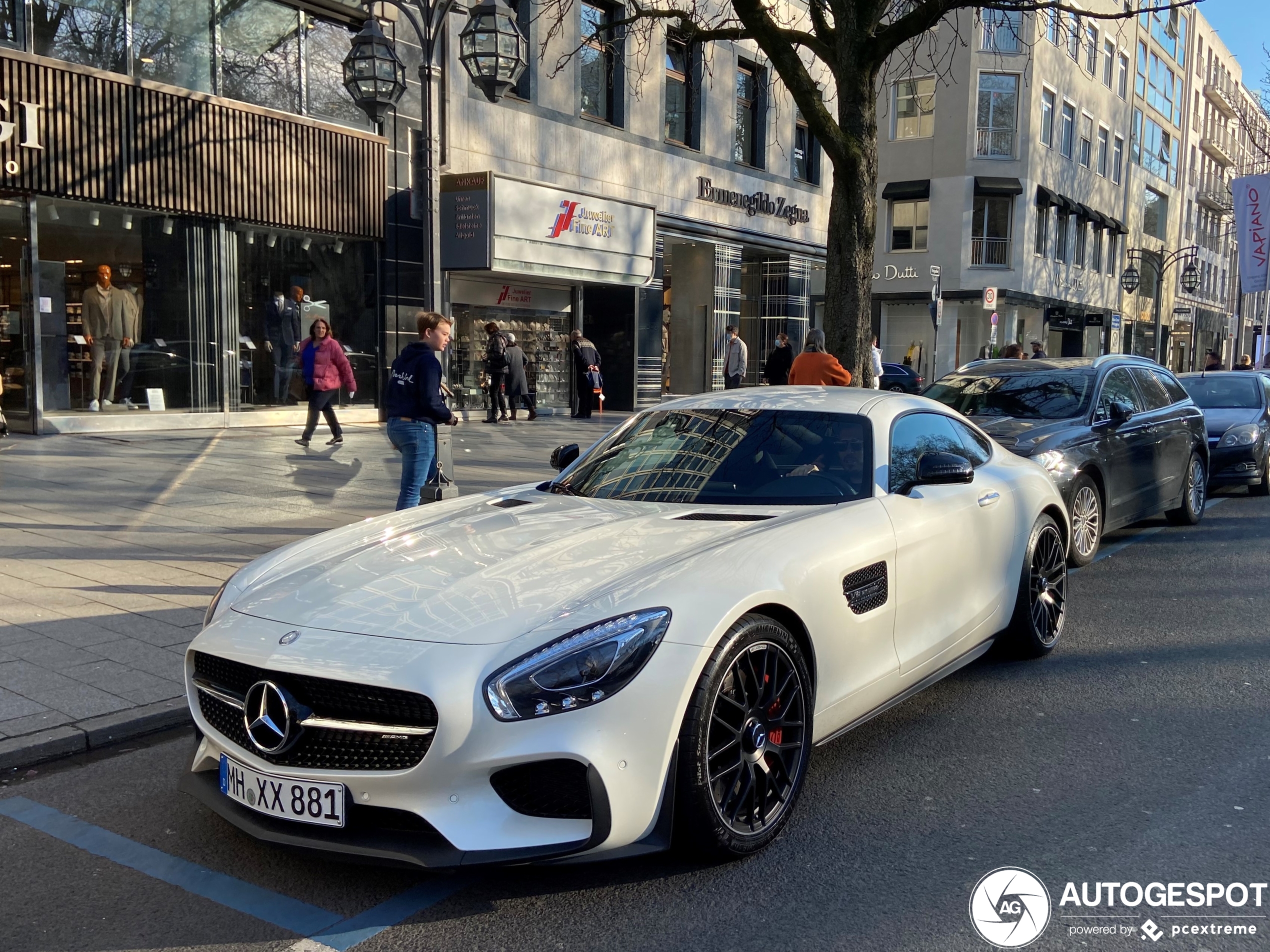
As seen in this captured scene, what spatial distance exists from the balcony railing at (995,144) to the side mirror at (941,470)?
3759cm

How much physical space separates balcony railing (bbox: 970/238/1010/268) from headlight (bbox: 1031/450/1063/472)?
3312 cm

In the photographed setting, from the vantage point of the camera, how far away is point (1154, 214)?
55.7 metres

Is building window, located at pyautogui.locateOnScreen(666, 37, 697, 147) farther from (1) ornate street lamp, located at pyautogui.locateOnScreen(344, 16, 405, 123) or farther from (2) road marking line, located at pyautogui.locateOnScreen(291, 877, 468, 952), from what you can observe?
(2) road marking line, located at pyautogui.locateOnScreen(291, 877, 468, 952)

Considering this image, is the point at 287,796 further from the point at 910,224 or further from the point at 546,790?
the point at 910,224

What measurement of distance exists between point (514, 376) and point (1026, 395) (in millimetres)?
12432

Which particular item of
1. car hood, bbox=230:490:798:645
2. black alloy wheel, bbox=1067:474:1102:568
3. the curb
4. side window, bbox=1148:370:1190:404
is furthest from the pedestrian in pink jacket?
car hood, bbox=230:490:798:645

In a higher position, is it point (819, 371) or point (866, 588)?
point (819, 371)

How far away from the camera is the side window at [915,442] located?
471 cm

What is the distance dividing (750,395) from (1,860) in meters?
3.50

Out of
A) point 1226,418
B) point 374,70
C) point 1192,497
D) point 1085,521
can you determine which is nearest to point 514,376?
point 374,70

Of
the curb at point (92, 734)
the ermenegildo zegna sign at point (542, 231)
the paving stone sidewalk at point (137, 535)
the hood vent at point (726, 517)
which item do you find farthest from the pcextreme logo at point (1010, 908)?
the ermenegildo zegna sign at point (542, 231)

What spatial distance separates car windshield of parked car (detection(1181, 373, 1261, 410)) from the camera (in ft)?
43.0

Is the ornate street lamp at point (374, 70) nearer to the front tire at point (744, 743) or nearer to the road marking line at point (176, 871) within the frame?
the road marking line at point (176, 871)

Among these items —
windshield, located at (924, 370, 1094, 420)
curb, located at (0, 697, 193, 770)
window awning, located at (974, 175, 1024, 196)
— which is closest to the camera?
curb, located at (0, 697, 193, 770)
